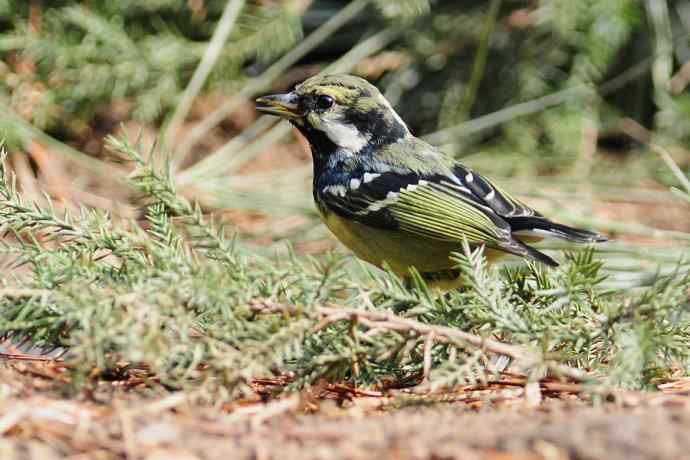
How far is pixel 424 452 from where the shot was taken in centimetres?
133

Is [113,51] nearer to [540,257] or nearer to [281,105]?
[281,105]

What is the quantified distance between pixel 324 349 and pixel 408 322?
7.4 inches

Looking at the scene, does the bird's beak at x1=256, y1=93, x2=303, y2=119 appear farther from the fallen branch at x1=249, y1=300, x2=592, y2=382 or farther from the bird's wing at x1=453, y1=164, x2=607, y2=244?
the fallen branch at x1=249, y1=300, x2=592, y2=382

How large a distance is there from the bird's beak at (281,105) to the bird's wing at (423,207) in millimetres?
287

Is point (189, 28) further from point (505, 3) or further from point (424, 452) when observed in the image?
point (424, 452)

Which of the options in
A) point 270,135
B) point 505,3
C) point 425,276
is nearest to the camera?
point 425,276

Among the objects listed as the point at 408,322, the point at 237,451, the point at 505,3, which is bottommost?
the point at 237,451

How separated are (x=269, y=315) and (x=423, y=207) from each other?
1049 mm

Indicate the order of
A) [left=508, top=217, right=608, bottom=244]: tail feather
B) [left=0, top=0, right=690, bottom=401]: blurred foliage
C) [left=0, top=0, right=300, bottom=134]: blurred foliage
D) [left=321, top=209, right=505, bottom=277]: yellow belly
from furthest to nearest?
[left=0, top=0, right=300, bottom=134]: blurred foliage → [left=321, top=209, right=505, bottom=277]: yellow belly → [left=508, top=217, right=608, bottom=244]: tail feather → [left=0, top=0, right=690, bottom=401]: blurred foliage

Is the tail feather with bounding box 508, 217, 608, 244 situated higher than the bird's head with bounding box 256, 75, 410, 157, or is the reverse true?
the bird's head with bounding box 256, 75, 410, 157

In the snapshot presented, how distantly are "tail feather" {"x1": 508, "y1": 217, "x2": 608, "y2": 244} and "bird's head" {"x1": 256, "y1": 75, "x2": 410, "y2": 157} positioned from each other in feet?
1.91

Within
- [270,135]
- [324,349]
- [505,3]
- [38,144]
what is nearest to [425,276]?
[324,349]

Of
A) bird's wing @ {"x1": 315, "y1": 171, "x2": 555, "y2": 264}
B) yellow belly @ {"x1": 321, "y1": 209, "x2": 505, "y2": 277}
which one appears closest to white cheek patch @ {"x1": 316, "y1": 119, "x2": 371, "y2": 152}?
bird's wing @ {"x1": 315, "y1": 171, "x2": 555, "y2": 264}

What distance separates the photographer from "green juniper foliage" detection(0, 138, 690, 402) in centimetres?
162
